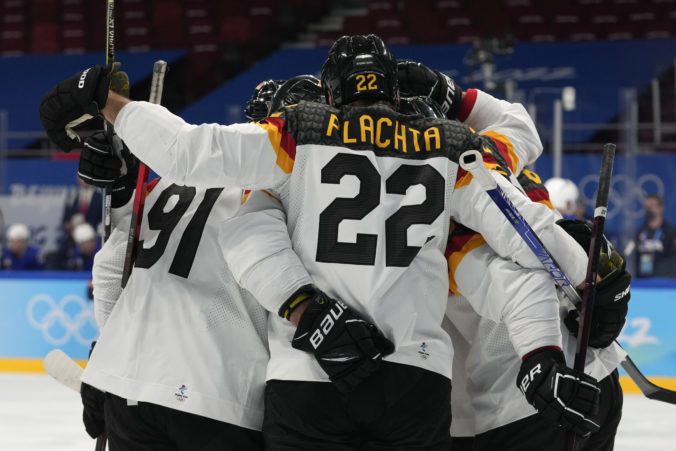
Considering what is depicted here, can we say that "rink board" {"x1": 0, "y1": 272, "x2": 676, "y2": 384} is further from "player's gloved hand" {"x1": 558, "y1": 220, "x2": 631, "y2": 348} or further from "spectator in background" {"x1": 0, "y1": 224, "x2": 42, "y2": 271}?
"player's gloved hand" {"x1": 558, "y1": 220, "x2": 631, "y2": 348}

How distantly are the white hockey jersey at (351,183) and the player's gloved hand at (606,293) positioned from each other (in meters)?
Result: 0.38

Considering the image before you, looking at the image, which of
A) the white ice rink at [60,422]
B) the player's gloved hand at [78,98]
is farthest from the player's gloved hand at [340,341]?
the white ice rink at [60,422]

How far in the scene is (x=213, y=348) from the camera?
1875 mm

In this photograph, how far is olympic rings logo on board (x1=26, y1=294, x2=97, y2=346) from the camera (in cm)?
604

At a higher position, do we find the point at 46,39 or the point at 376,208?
the point at 46,39

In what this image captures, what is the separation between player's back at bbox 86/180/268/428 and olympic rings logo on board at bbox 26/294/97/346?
4267 mm

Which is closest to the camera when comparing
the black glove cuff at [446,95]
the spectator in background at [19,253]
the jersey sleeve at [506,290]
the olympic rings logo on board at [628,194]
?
the jersey sleeve at [506,290]

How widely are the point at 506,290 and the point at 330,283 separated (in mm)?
375

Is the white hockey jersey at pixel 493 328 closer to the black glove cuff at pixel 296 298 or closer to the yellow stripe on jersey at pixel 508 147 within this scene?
the yellow stripe on jersey at pixel 508 147

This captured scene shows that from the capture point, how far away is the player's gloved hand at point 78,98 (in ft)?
5.68

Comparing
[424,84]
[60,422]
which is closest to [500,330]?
[424,84]

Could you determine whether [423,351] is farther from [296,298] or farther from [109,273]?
[109,273]

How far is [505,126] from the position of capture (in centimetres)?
218

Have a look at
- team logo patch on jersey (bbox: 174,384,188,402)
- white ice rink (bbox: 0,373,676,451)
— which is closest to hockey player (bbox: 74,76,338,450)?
team logo patch on jersey (bbox: 174,384,188,402)
